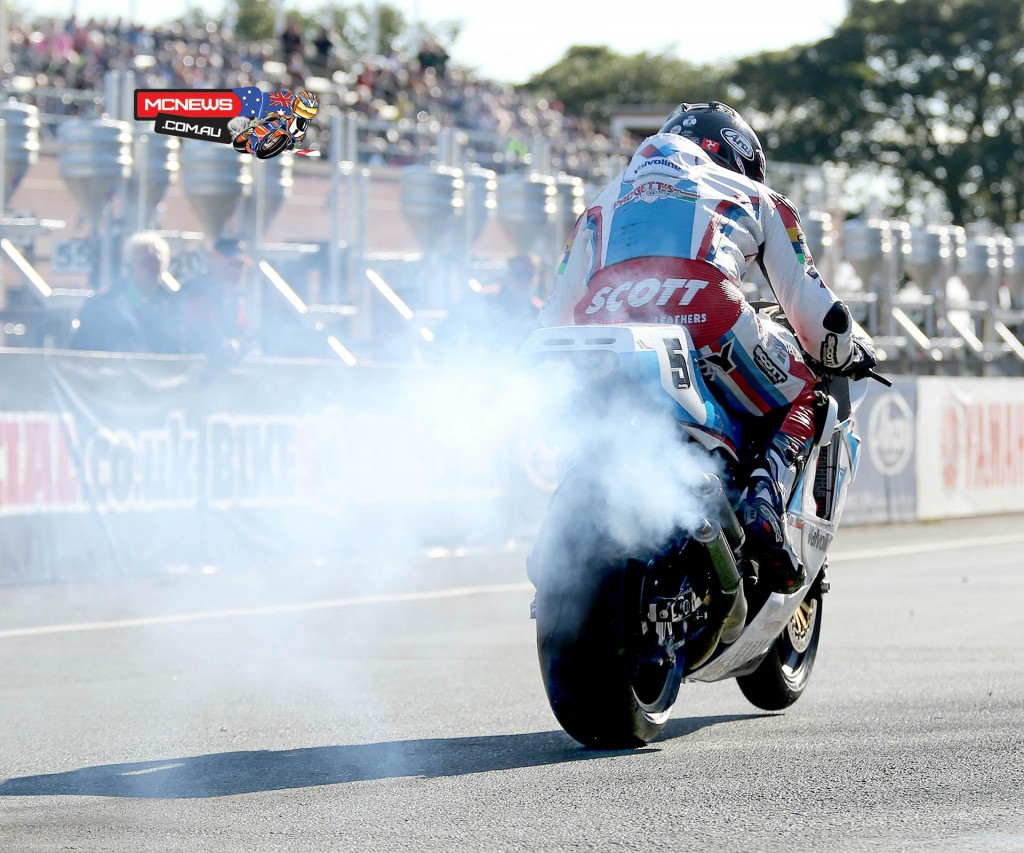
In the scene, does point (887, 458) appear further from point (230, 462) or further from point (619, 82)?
point (619, 82)

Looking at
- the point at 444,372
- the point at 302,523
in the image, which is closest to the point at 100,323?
the point at 302,523

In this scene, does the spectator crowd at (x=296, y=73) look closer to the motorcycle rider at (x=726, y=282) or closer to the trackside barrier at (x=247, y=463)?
the trackside barrier at (x=247, y=463)

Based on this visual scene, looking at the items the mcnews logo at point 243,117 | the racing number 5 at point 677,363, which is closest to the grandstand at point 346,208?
the mcnews logo at point 243,117

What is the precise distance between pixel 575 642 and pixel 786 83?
6090 centimetres

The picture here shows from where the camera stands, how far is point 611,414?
524cm

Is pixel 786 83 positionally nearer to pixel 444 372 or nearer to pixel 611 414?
pixel 444 372

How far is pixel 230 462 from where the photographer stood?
39.6 feet

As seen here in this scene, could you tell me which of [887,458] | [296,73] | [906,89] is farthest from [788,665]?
[906,89]

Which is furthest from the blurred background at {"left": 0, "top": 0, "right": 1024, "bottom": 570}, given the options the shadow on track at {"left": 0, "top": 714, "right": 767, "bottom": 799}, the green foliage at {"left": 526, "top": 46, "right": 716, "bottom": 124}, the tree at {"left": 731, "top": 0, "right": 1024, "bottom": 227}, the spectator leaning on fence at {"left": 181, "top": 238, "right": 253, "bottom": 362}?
the green foliage at {"left": 526, "top": 46, "right": 716, "bottom": 124}

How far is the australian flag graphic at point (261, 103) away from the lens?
18.4 ft

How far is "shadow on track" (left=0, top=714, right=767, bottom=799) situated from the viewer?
16.8 feet

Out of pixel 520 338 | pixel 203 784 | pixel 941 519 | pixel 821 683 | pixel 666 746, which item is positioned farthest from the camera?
pixel 941 519

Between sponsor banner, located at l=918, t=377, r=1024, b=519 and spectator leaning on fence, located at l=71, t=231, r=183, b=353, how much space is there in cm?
836

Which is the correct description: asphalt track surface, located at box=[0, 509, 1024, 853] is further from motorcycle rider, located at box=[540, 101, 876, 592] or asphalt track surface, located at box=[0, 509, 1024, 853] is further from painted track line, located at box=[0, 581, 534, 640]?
motorcycle rider, located at box=[540, 101, 876, 592]
